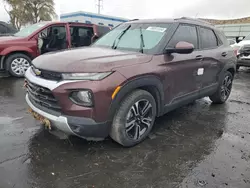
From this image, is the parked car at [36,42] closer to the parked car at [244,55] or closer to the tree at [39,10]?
the parked car at [244,55]

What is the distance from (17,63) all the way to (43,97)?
451cm

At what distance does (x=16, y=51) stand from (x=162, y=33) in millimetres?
4856

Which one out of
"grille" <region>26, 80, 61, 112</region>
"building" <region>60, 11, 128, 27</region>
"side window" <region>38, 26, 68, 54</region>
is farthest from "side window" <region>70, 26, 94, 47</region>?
"building" <region>60, 11, 128, 27</region>

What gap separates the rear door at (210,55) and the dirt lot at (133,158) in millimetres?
846

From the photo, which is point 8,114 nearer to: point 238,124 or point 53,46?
point 53,46

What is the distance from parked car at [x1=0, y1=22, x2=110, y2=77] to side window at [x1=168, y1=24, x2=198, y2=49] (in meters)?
2.94

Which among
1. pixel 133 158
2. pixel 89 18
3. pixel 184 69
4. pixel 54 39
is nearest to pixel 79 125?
pixel 133 158

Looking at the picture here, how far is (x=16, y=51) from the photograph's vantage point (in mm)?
6523

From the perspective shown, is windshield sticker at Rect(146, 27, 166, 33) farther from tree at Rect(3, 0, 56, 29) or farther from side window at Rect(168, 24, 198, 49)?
tree at Rect(3, 0, 56, 29)

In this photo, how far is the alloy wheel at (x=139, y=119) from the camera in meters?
2.92

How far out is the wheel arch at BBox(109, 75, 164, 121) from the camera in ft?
8.78

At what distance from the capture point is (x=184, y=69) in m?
3.56

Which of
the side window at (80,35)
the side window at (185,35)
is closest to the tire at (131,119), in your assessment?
the side window at (185,35)

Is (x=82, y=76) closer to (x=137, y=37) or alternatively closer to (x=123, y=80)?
(x=123, y=80)
